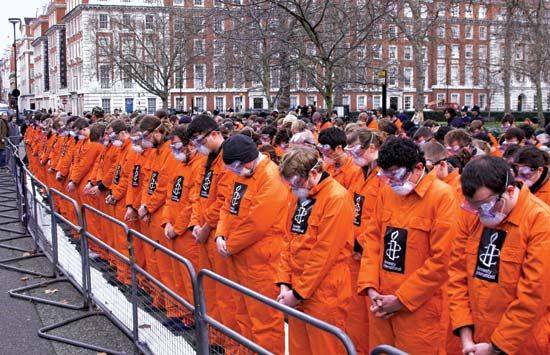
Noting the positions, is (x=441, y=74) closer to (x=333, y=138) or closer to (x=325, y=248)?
(x=333, y=138)

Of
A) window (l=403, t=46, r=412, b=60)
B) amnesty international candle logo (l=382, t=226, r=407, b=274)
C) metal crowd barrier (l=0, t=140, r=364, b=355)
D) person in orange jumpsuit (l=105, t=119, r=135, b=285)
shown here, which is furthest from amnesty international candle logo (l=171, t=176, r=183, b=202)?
window (l=403, t=46, r=412, b=60)

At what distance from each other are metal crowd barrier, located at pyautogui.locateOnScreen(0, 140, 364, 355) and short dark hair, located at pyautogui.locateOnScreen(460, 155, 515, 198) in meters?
1.21

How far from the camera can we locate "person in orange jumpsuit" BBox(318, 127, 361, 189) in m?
6.88

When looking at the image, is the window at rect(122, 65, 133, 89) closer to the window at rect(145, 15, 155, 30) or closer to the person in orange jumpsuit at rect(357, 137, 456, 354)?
the window at rect(145, 15, 155, 30)

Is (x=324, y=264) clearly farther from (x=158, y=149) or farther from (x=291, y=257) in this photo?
(x=158, y=149)

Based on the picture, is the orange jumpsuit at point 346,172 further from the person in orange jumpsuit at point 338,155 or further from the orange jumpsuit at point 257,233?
the orange jumpsuit at point 257,233

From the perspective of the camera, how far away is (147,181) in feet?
28.1

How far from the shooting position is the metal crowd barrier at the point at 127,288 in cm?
472

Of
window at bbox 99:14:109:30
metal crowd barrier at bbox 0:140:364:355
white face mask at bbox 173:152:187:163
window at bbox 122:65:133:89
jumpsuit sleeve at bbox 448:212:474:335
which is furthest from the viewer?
window at bbox 99:14:109:30

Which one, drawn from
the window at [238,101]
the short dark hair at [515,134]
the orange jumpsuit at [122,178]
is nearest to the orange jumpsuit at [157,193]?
the orange jumpsuit at [122,178]

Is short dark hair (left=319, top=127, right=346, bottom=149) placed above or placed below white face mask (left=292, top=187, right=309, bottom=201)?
above

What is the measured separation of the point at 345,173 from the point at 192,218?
5.27 feet

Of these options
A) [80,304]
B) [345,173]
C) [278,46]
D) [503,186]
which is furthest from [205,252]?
[278,46]

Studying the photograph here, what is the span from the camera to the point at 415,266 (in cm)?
474
